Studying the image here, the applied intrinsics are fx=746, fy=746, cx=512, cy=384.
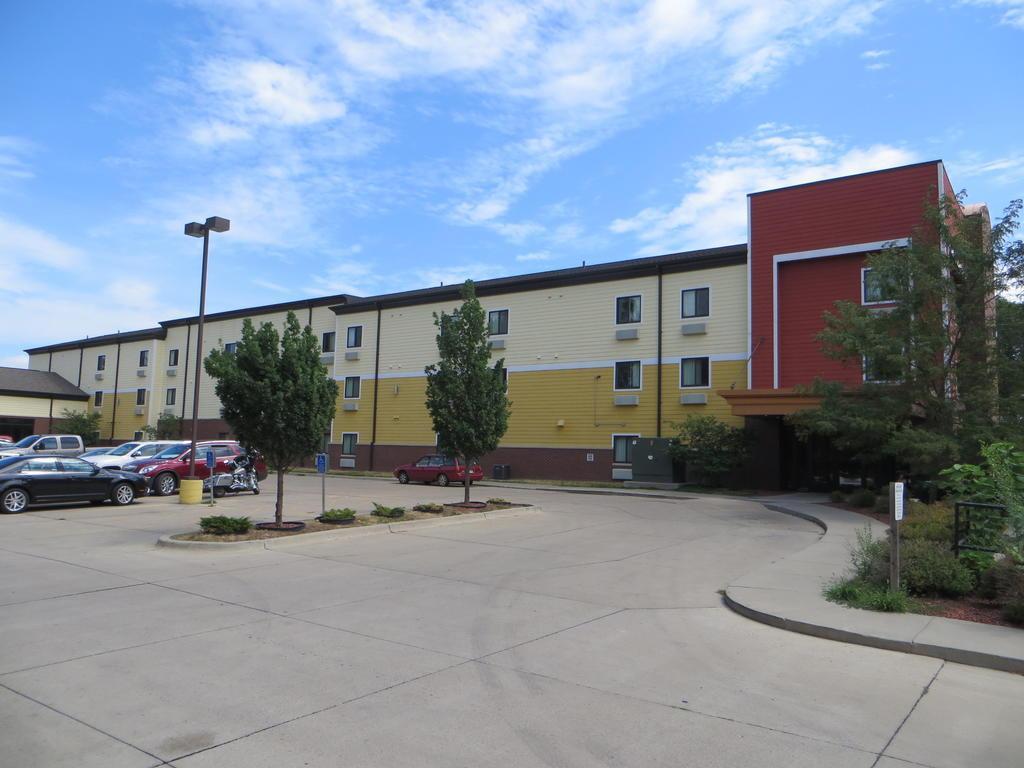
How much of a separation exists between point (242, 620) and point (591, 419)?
2906 cm

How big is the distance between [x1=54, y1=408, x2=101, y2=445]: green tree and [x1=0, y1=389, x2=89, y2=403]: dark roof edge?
5.60 feet

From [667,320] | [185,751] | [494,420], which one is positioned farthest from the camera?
[667,320]

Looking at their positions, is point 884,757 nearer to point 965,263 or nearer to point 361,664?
point 361,664

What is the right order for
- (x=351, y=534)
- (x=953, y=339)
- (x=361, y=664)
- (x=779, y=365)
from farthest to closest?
(x=779, y=365)
(x=953, y=339)
(x=351, y=534)
(x=361, y=664)

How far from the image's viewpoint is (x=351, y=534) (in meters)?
14.9

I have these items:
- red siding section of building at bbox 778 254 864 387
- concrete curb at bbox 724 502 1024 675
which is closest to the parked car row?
concrete curb at bbox 724 502 1024 675

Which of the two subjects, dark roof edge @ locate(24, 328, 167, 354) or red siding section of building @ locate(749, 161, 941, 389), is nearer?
red siding section of building @ locate(749, 161, 941, 389)

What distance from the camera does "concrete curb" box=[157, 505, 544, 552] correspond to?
1282cm

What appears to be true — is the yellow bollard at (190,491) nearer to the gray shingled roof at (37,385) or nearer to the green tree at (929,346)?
the green tree at (929,346)

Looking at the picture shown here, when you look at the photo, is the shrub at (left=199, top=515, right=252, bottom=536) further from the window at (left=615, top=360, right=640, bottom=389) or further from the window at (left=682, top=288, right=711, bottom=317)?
the window at (left=682, top=288, right=711, bottom=317)

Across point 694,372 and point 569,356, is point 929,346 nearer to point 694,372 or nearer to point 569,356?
point 694,372

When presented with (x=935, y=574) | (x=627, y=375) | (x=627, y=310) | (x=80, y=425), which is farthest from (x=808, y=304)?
(x=80, y=425)

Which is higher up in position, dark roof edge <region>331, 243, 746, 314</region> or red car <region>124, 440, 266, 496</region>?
dark roof edge <region>331, 243, 746, 314</region>

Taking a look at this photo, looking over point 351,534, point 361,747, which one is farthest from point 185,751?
point 351,534
